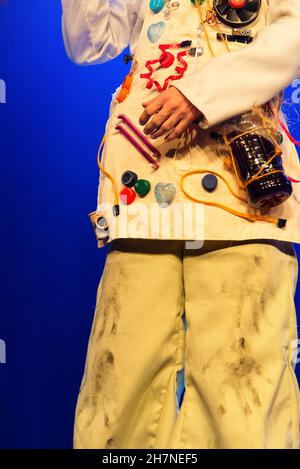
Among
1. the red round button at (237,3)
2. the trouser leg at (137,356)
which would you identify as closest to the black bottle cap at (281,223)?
the trouser leg at (137,356)

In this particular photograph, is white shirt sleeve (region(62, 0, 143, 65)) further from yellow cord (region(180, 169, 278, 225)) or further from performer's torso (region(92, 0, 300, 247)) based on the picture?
yellow cord (region(180, 169, 278, 225))

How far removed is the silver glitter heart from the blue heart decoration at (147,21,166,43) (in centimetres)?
23

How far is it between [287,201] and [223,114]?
0.48 ft

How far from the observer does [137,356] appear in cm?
79

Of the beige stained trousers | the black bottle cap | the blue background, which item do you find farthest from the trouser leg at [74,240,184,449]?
the blue background

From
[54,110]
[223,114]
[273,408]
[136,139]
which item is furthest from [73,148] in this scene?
[273,408]

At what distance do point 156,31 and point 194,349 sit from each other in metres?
0.46

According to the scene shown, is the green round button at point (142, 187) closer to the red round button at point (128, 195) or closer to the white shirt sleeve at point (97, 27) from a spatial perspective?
the red round button at point (128, 195)

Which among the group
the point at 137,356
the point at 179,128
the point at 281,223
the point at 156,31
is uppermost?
the point at 156,31

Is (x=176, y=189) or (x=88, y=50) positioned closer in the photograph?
(x=176, y=189)

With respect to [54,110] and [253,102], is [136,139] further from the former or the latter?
[54,110]

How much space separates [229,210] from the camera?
0.77 meters

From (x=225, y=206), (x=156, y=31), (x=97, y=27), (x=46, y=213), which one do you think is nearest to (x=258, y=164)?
(x=225, y=206)

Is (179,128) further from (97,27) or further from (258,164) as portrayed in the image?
(97,27)
